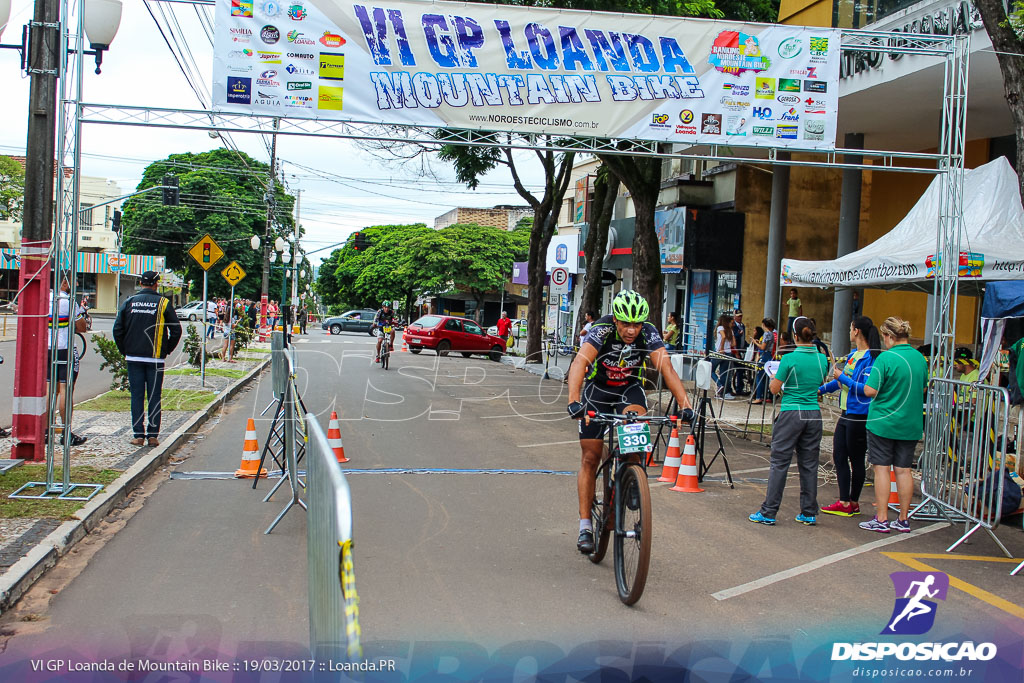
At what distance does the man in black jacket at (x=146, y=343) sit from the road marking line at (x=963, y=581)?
8.04 meters

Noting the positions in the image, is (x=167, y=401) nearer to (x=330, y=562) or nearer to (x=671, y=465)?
(x=671, y=465)

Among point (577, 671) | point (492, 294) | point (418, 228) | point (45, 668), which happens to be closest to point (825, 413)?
point (577, 671)

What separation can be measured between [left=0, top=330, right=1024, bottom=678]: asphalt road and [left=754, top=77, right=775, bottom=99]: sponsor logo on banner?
4510 millimetres

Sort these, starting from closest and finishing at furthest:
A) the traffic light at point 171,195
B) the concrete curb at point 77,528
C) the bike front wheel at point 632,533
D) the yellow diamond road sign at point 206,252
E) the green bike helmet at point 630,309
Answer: the bike front wheel at point 632,533 → the concrete curb at point 77,528 → the green bike helmet at point 630,309 → the yellow diamond road sign at point 206,252 → the traffic light at point 171,195

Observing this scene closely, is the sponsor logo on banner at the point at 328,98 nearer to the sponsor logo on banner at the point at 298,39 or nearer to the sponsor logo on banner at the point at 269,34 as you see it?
the sponsor logo on banner at the point at 298,39

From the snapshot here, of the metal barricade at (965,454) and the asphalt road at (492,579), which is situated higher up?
the metal barricade at (965,454)

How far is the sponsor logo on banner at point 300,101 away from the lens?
991cm

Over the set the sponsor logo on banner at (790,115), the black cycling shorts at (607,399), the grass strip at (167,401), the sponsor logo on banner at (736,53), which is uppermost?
the sponsor logo on banner at (736,53)

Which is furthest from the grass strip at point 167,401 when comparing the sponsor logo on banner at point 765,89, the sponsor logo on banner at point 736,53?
the sponsor logo on banner at point 765,89

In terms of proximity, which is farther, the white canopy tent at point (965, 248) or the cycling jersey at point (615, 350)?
the white canopy tent at point (965, 248)

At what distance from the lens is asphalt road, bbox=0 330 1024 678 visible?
15.7ft

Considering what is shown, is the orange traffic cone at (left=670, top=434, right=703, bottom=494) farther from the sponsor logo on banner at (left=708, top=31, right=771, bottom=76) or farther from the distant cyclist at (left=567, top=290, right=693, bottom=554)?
the sponsor logo on banner at (left=708, top=31, right=771, bottom=76)

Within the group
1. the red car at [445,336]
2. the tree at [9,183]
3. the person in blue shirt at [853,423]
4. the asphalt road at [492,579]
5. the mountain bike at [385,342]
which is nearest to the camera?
the asphalt road at [492,579]

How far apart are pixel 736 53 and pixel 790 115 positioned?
0.97m
